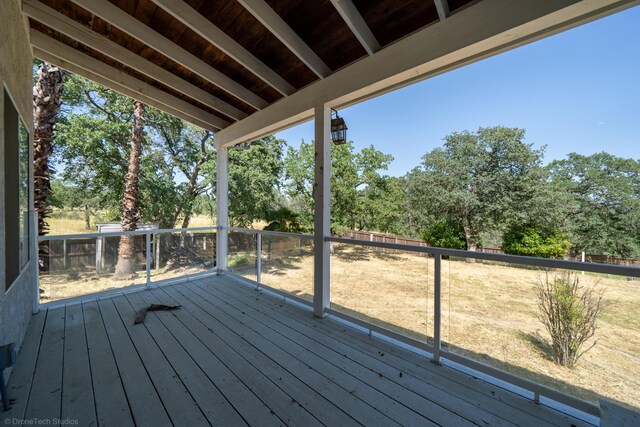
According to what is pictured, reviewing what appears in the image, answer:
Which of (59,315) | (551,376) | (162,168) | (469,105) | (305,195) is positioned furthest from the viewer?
(469,105)

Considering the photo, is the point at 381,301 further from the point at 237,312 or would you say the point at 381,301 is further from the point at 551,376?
the point at 237,312

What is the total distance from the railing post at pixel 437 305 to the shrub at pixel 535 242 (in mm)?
12017

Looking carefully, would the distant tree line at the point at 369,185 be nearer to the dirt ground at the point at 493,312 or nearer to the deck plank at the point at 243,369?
the deck plank at the point at 243,369

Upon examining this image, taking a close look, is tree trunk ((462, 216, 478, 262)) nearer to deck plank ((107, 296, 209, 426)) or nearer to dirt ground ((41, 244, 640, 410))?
dirt ground ((41, 244, 640, 410))

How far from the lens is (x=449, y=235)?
1294cm

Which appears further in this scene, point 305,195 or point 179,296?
point 305,195

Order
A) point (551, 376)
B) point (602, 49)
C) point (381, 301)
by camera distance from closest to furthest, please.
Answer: point (551, 376), point (381, 301), point (602, 49)

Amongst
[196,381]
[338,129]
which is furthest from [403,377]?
[338,129]

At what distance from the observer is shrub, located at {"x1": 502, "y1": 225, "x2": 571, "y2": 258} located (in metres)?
11.0

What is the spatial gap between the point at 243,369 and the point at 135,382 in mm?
749

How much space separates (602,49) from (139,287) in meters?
16.6

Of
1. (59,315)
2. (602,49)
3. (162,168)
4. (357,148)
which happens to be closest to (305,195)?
(357,148)

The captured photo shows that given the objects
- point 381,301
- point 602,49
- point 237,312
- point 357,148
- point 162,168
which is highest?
point 602,49

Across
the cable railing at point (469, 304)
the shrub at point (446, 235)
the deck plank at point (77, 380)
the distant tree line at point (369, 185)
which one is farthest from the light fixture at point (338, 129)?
the shrub at point (446, 235)
